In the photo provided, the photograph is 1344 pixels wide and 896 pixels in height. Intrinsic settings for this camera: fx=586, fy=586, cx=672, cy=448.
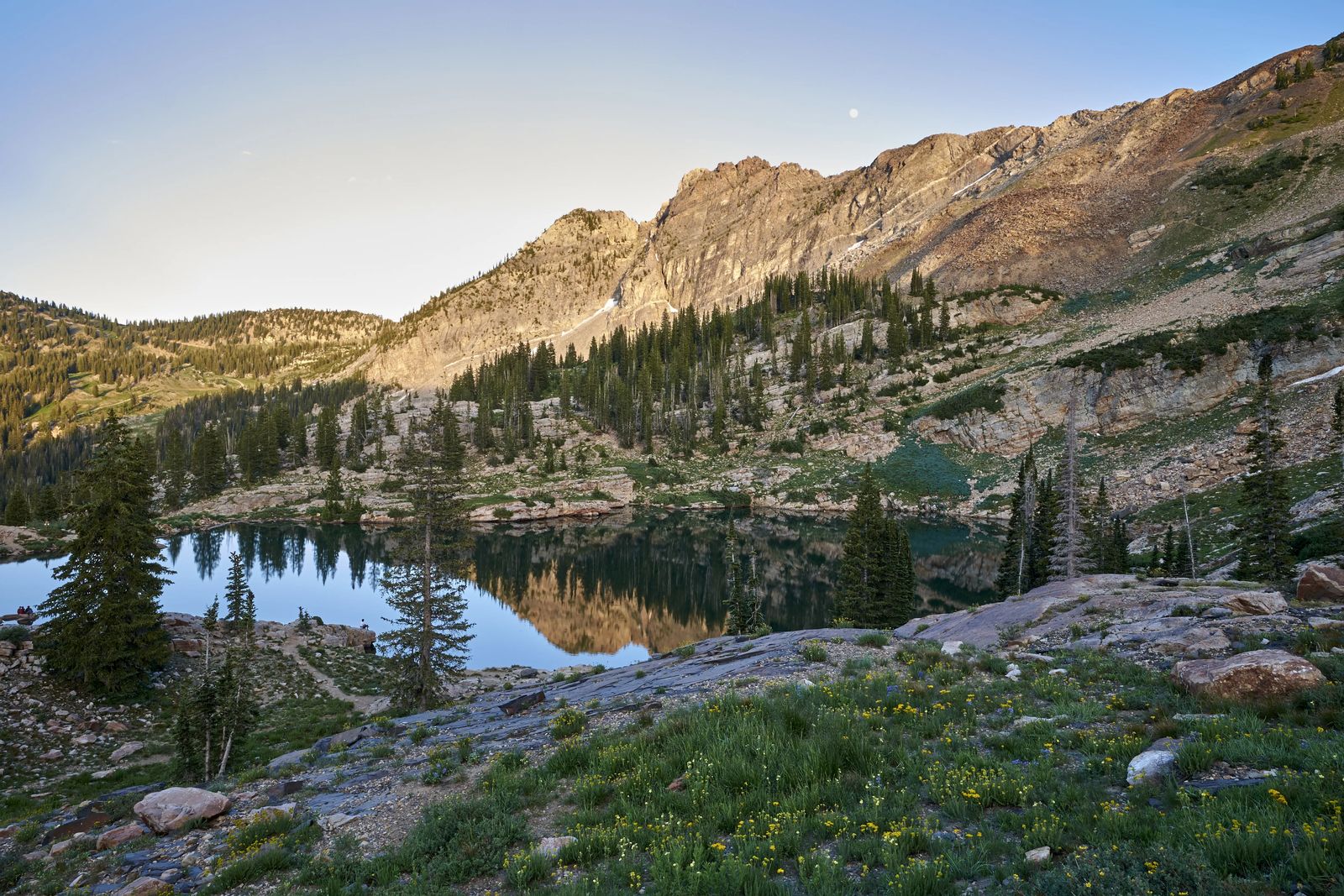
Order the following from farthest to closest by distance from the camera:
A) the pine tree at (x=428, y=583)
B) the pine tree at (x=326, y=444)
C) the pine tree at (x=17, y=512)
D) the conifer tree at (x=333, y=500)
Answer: the pine tree at (x=326, y=444), the conifer tree at (x=333, y=500), the pine tree at (x=17, y=512), the pine tree at (x=428, y=583)

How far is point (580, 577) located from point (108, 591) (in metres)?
38.2

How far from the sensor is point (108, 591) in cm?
2478

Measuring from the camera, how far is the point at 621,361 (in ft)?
525

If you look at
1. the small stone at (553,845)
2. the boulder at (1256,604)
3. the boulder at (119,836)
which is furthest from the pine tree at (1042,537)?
the boulder at (119,836)

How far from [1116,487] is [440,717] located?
71056 mm

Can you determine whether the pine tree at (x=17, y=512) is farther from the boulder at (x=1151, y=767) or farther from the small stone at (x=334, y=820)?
the boulder at (x=1151, y=767)

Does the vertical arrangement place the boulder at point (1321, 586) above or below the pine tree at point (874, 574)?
above

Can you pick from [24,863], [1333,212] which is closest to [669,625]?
[24,863]

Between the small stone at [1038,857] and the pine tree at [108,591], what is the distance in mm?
32071

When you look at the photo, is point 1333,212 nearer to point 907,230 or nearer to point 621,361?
point 907,230

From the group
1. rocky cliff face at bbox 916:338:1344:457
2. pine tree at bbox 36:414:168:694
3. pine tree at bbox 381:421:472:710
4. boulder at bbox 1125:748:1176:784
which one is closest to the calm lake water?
pine tree at bbox 381:421:472:710

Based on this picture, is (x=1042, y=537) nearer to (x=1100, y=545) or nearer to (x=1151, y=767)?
(x=1100, y=545)

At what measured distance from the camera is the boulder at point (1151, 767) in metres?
6.71

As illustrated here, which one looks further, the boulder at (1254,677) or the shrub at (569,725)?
the shrub at (569,725)
